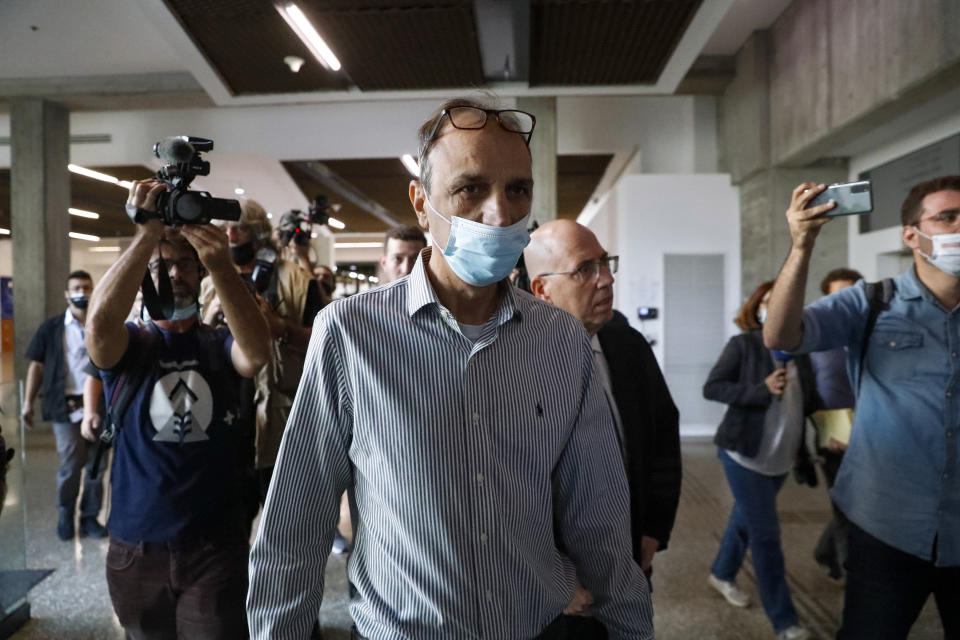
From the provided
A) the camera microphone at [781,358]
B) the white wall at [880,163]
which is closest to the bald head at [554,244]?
the camera microphone at [781,358]

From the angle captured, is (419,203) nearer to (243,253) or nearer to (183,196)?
(183,196)

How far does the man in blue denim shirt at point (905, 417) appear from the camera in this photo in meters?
1.86

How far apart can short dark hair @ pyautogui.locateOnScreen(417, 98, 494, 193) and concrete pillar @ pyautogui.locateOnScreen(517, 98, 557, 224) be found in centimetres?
615

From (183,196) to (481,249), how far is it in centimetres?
96

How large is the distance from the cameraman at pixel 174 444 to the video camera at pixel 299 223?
1541mm

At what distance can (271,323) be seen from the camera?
8.98 feet

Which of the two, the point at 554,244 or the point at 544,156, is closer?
the point at 554,244

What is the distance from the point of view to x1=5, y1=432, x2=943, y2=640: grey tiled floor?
3150 millimetres

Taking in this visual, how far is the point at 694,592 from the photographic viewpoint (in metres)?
3.55

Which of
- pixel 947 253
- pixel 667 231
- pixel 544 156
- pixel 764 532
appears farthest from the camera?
pixel 667 231

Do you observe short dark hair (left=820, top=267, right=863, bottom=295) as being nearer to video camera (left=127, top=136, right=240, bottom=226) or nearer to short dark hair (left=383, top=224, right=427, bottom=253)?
short dark hair (left=383, top=224, right=427, bottom=253)

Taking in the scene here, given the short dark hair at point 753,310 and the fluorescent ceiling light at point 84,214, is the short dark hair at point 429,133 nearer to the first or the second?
the short dark hair at point 753,310

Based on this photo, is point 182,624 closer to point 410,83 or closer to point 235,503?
point 235,503

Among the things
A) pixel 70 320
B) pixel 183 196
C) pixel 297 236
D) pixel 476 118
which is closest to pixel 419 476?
pixel 476 118
